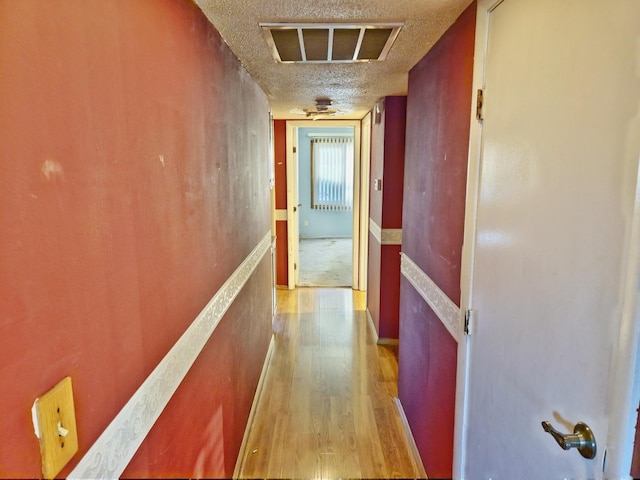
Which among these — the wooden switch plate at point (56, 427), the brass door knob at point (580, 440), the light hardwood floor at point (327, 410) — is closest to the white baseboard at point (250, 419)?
the light hardwood floor at point (327, 410)

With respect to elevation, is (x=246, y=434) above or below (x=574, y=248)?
below

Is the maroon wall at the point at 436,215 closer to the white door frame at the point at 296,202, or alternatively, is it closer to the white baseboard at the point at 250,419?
the white baseboard at the point at 250,419

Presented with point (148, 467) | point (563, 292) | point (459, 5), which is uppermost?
point (459, 5)

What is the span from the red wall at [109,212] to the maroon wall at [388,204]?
1.86 m

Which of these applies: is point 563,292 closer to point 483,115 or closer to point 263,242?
point 483,115

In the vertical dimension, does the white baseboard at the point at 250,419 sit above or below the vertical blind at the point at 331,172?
below

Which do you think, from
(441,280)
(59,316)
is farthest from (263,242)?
(59,316)

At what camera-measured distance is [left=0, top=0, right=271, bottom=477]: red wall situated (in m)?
0.57

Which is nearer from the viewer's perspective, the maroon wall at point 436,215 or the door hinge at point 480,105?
the door hinge at point 480,105

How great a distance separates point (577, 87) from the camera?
31.6 inches

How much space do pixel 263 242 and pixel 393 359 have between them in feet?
4.68

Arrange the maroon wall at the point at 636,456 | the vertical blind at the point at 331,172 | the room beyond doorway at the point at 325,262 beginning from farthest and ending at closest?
1. the vertical blind at the point at 331,172
2. the room beyond doorway at the point at 325,262
3. the maroon wall at the point at 636,456

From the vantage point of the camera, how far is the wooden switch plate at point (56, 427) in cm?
61

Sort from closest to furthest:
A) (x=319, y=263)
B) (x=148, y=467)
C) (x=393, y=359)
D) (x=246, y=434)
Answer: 1. (x=148, y=467)
2. (x=246, y=434)
3. (x=393, y=359)
4. (x=319, y=263)
